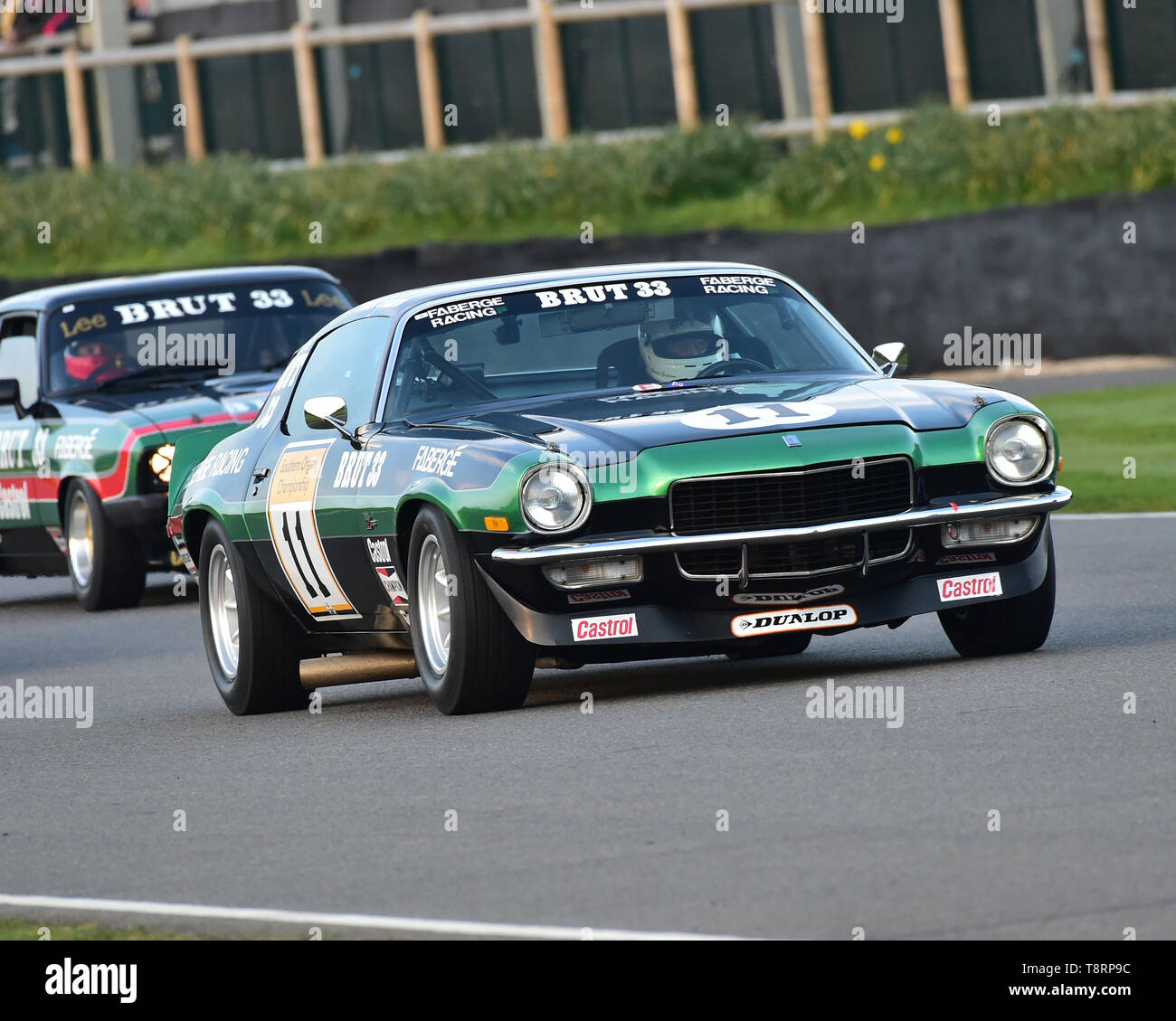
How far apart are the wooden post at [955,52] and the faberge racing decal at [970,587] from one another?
20.8m

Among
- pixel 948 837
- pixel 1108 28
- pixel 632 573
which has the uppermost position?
pixel 1108 28

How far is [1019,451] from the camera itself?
935 cm

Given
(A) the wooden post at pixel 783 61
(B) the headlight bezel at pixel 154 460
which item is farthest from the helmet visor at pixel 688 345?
(A) the wooden post at pixel 783 61

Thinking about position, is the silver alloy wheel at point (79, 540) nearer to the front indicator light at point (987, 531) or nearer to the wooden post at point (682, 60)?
the front indicator light at point (987, 531)

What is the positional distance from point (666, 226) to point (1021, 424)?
18.4 m

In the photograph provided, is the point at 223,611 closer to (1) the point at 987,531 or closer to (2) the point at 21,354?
(1) the point at 987,531

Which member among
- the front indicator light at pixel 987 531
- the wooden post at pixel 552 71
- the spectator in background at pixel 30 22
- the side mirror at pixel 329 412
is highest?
the spectator in background at pixel 30 22

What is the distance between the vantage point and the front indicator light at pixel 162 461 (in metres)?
14.7

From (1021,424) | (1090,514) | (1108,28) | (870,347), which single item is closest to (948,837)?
(1021,424)

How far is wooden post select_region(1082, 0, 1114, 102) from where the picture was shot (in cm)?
2895

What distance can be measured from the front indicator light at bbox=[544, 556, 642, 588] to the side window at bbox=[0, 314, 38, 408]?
7686 millimetres

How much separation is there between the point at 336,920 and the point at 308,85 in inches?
1122

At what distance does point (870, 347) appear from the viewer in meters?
24.7
